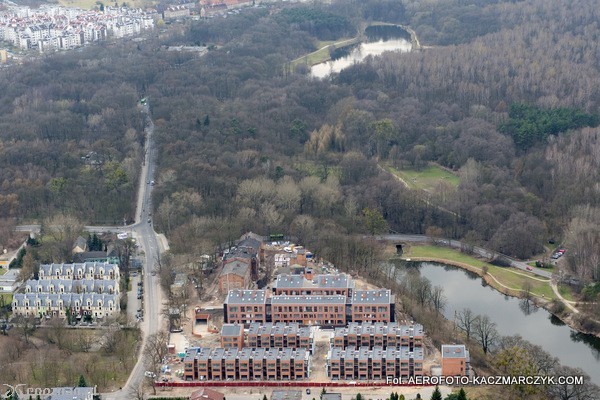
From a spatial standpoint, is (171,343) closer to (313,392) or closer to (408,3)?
(313,392)

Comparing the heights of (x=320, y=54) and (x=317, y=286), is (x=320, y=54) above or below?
below

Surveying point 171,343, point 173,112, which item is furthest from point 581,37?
point 171,343

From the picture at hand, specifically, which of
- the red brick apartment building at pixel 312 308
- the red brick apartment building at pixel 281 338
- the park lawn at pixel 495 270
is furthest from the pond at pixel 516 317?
the red brick apartment building at pixel 281 338

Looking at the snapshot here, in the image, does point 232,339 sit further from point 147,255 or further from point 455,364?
point 147,255

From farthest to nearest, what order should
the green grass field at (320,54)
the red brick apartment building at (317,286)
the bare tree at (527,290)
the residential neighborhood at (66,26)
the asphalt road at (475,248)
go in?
Answer: the residential neighborhood at (66,26) < the green grass field at (320,54) < the asphalt road at (475,248) < the bare tree at (527,290) < the red brick apartment building at (317,286)

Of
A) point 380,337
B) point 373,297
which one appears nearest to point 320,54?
point 373,297

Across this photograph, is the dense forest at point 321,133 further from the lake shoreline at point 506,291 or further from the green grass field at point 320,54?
the lake shoreline at point 506,291

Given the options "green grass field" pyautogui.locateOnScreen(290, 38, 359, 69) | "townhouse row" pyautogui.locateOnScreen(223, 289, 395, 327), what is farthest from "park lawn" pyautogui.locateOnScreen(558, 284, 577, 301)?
"green grass field" pyautogui.locateOnScreen(290, 38, 359, 69)
